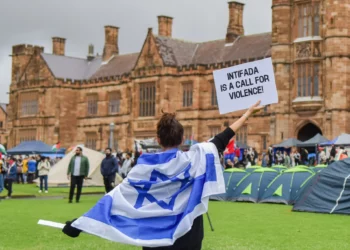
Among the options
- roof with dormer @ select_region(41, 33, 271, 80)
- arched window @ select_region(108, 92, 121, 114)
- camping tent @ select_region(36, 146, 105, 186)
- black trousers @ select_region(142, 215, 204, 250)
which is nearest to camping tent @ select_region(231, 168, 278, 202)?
camping tent @ select_region(36, 146, 105, 186)

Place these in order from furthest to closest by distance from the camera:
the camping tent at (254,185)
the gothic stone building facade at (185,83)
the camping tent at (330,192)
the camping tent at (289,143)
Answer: the gothic stone building facade at (185,83) < the camping tent at (289,143) < the camping tent at (254,185) < the camping tent at (330,192)

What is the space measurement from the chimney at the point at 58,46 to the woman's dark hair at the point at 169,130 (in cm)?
7111

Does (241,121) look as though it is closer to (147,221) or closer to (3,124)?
(147,221)

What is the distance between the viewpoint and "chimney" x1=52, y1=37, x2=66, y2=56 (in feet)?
250

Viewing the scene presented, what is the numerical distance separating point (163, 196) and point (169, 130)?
0.61m

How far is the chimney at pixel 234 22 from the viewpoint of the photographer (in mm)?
59250

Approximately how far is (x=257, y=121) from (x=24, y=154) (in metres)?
16.5

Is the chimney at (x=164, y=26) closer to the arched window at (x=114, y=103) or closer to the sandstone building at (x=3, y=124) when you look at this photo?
the arched window at (x=114, y=103)

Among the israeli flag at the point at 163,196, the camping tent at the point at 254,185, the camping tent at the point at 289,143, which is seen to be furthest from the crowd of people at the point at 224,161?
the israeli flag at the point at 163,196

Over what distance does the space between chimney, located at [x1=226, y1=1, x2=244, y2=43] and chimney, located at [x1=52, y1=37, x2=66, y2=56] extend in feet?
75.6

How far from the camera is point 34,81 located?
69.2 m

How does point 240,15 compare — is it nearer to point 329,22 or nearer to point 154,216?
point 329,22

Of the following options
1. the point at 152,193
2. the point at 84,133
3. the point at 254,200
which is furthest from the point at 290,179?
the point at 84,133

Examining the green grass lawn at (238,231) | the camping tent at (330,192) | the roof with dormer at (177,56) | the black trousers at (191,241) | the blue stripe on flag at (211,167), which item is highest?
the roof with dormer at (177,56)
